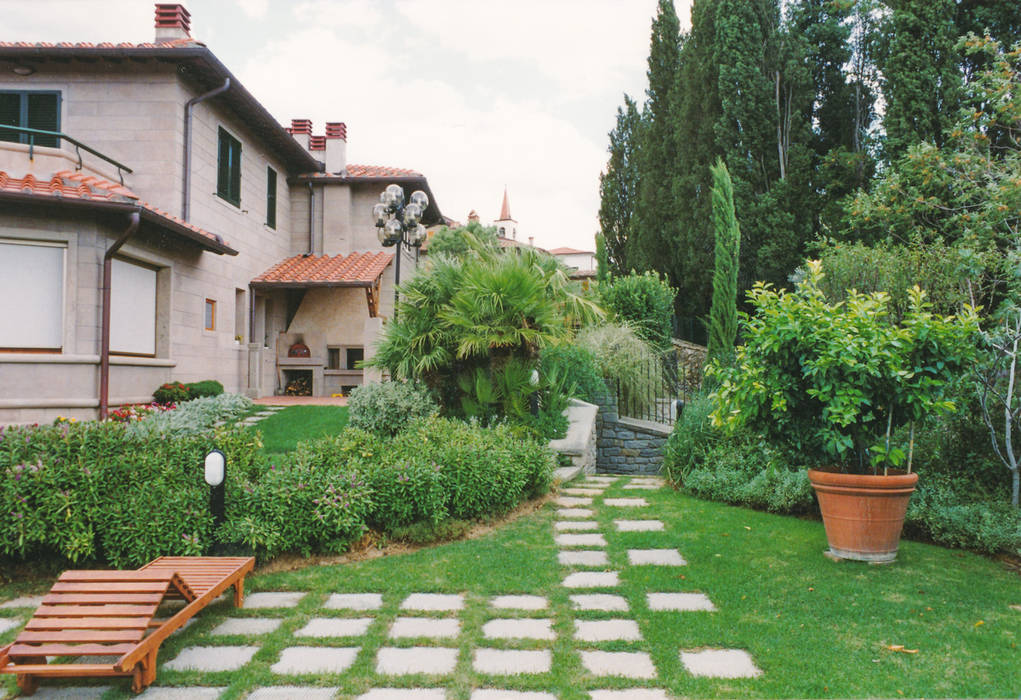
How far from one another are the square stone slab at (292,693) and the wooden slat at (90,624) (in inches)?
26.1

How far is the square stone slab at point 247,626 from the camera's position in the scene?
3768 mm

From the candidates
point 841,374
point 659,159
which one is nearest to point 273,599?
point 841,374

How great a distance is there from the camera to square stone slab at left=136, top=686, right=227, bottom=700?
3006 mm

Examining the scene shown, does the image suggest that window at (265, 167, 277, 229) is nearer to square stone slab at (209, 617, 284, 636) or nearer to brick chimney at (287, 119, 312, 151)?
brick chimney at (287, 119, 312, 151)

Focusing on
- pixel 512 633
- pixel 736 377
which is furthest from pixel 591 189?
pixel 512 633

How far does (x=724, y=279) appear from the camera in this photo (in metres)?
12.7

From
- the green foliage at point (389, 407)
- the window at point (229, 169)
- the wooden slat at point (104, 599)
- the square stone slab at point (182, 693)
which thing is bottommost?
the square stone slab at point (182, 693)

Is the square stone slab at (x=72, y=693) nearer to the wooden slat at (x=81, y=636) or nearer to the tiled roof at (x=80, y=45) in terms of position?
the wooden slat at (x=81, y=636)

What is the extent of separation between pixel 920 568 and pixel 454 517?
3789 mm

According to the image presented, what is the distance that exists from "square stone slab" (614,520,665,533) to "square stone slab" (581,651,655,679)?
103 inches

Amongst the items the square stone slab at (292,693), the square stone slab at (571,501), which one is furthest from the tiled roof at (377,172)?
the square stone slab at (292,693)

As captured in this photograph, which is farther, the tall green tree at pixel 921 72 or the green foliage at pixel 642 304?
the green foliage at pixel 642 304

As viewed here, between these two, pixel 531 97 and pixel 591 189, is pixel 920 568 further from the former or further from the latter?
pixel 591 189

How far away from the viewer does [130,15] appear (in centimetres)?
1268
